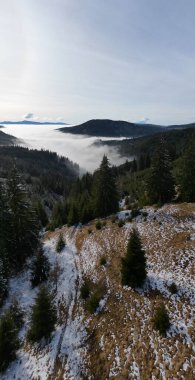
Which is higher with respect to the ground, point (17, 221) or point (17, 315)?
point (17, 221)

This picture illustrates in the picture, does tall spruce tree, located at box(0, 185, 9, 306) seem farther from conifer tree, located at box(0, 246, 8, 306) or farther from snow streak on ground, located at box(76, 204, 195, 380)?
snow streak on ground, located at box(76, 204, 195, 380)

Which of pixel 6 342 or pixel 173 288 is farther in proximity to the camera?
pixel 6 342

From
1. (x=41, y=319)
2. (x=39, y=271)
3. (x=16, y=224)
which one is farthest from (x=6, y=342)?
(x=16, y=224)

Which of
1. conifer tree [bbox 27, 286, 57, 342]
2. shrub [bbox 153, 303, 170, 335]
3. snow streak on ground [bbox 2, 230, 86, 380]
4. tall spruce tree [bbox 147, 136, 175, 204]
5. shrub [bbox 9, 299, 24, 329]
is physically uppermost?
tall spruce tree [bbox 147, 136, 175, 204]

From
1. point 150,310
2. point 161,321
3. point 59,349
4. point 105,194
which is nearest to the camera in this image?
point 161,321

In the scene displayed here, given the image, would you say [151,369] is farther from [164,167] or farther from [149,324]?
[164,167]

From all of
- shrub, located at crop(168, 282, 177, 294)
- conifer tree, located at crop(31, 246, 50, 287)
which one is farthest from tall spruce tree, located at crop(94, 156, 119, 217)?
shrub, located at crop(168, 282, 177, 294)

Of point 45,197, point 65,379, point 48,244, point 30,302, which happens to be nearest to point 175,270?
point 65,379

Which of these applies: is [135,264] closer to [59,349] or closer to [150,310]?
[150,310]
